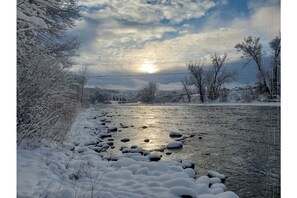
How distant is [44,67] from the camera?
2.26 metres

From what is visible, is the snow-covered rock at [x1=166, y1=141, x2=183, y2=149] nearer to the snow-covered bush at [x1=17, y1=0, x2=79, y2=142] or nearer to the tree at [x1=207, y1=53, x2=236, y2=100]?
the tree at [x1=207, y1=53, x2=236, y2=100]

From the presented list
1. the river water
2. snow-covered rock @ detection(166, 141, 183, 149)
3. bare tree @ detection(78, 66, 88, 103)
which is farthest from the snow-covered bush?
snow-covered rock @ detection(166, 141, 183, 149)

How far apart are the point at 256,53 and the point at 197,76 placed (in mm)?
443

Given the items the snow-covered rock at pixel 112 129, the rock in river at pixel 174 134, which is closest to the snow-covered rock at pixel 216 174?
the rock in river at pixel 174 134

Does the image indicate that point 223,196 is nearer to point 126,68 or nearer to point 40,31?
point 126,68

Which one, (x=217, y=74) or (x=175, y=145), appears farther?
(x=175, y=145)

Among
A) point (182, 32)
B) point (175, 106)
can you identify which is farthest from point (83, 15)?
point (175, 106)

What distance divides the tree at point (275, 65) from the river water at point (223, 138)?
0.42 ft

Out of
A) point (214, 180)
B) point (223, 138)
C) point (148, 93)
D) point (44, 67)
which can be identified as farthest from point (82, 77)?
point (223, 138)

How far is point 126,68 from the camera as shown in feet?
7.22

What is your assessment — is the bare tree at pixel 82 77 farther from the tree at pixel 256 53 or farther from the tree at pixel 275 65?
the tree at pixel 275 65

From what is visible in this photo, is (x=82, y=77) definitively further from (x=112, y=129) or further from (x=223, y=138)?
(x=223, y=138)
